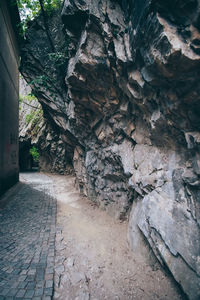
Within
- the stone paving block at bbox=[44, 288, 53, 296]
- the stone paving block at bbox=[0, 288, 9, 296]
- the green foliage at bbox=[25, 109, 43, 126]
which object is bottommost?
the stone paving block at bbox=[44, 288, 53, 296]

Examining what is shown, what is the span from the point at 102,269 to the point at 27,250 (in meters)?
2.13

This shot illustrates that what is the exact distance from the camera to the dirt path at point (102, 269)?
3.37 metres

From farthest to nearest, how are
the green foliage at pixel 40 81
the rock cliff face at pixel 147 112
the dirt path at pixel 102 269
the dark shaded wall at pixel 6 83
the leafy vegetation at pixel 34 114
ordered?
the leafy vegetation at pixel 34 114
the green foliage at pixel 40 81
the dark shaded wall at pixel 6 83
the dirt path at pixel 102 269
the rock cliff face at pixel 147 112

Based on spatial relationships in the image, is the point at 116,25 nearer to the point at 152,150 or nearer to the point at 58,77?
the point at 152,150

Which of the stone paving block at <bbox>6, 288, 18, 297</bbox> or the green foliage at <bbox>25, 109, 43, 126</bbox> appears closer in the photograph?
the stone paving block at <bbox>6, 288, 18, 297</bbox>

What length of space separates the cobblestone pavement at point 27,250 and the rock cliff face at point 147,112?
238 centimetres

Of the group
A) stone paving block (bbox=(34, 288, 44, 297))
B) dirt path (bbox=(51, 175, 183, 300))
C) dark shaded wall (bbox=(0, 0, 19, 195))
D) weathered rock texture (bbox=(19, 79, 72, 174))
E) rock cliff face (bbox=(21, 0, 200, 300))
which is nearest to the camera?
rock cliff face (bbox=(21, 0, 200, 300))

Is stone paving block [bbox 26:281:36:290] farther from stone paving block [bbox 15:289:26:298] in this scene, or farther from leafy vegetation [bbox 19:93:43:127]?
leafy vegetation [bbox 19:93:43:127]

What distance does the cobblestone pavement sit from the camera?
326 cm

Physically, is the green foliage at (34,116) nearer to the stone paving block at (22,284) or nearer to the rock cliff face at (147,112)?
the rock cliff face at (147,112)

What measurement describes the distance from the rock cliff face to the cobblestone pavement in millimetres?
2381

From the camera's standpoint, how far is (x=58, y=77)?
10070mm

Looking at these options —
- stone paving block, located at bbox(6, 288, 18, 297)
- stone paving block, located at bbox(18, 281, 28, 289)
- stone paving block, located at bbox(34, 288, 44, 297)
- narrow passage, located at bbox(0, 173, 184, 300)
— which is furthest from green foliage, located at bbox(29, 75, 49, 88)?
stone paving block, located at bbox(34, 288, 44, 297)

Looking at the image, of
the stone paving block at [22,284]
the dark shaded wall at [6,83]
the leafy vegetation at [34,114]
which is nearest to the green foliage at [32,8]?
the dark shaded wall at [6,83]
